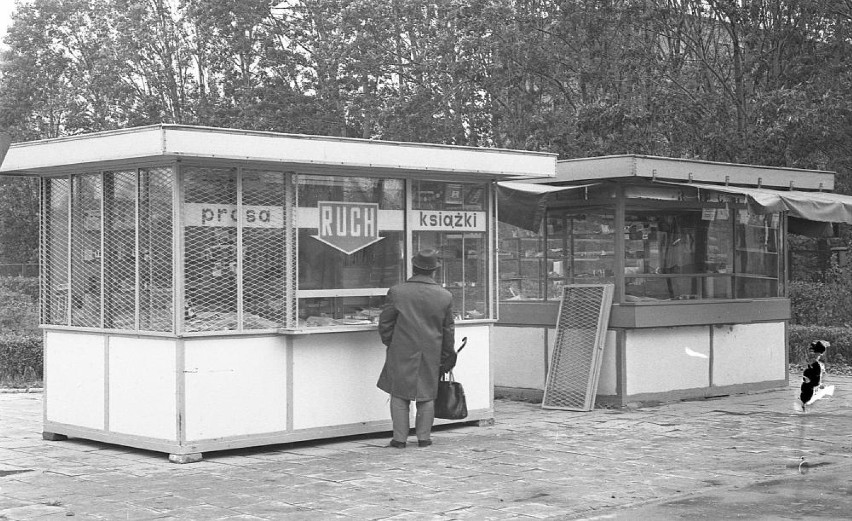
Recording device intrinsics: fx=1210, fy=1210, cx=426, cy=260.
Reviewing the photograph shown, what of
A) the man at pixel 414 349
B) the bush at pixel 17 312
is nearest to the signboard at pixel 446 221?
the man at pixel 414 349

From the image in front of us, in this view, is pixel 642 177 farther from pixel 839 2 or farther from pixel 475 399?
pixel 839 2

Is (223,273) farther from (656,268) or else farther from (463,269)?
(656,268)

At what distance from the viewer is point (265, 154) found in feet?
33.4

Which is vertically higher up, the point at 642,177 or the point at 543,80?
the point at 543,80

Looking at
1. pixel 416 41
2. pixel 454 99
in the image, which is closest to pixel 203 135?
pixel 454 99

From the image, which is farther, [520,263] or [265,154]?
[520,263]

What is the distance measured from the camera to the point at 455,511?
26.1 ft

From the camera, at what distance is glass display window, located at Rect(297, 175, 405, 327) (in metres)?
11.0

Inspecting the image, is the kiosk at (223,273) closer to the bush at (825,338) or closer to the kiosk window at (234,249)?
the kiosk window at (234,249)

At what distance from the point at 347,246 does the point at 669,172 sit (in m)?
4.48

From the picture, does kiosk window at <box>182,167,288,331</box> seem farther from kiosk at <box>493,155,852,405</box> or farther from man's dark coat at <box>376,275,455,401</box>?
kiosk at <box>493,155,852,405</box>

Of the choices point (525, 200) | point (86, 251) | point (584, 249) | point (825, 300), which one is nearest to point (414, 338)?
point (86, 251)

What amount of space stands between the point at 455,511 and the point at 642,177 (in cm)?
665

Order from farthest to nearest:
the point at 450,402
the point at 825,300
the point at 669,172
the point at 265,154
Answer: the point at 825,300 < the point at 669,172 < the point at 450,402 < the point at 265,154
